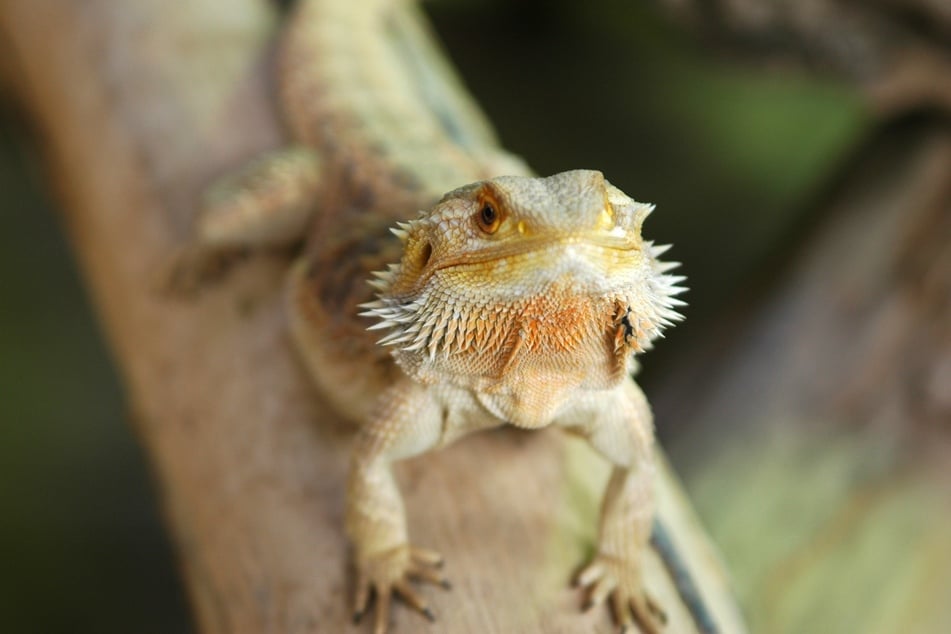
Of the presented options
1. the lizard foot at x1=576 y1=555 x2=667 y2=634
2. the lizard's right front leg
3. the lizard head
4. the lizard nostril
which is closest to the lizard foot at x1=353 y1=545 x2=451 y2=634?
the lizard's right front leg

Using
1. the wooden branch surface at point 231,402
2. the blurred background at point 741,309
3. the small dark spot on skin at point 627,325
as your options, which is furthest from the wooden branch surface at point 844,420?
the small dark spot on skin at point 627,325

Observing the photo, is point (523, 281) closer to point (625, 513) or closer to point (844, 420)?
point (625, 513)

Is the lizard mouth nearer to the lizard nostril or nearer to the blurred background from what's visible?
the lizard nostril

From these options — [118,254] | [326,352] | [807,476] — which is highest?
[118,254]

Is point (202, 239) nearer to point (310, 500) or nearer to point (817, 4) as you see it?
point (310, 500)

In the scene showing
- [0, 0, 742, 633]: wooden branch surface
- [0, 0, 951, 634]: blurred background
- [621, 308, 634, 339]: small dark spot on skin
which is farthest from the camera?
[0, 0, 951, 634]: blurred background

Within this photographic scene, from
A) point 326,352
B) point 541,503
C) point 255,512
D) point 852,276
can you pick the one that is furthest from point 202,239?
point 852,276
